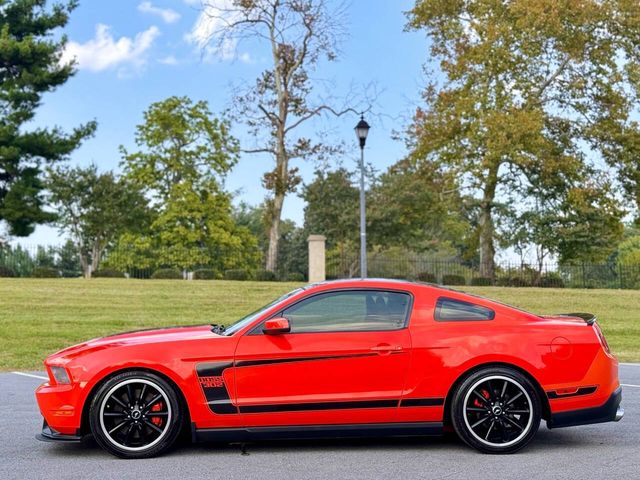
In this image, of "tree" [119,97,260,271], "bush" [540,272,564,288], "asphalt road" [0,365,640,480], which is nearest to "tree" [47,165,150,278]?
"tree" [119,97,260,271]

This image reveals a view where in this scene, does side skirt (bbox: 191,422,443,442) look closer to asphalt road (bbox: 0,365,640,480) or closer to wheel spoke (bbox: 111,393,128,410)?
asphalt road (bbox: 0,365,640,480)

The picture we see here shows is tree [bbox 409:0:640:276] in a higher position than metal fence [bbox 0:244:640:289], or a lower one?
higher

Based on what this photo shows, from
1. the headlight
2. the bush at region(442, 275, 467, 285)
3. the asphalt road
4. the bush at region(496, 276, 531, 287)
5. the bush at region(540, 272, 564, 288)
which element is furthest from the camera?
the bush at region(540, 272, 564, 288)

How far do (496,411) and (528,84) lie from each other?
37.9 meters

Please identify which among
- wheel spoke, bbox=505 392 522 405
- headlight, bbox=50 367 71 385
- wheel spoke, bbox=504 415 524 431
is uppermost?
headlight, bbox=50 367 71 385

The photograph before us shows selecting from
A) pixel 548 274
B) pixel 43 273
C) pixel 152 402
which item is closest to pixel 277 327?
pixel 152 402

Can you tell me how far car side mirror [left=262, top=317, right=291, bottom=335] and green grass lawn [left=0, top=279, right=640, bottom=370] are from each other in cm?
929

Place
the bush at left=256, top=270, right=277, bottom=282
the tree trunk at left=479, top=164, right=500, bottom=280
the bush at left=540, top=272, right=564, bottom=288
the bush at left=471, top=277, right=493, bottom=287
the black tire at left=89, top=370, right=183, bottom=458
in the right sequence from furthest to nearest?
the tree trunk at left=479, top=164, right=500, bottom=280, the bush at left=540, top=272, right=564, bottom=288, the bush at left=471, top=277, right=493, bottom=287, the bush at left=256, top=270, right=277, bottom=282, the black tire at left=89, top=370, right=183, bottom=458

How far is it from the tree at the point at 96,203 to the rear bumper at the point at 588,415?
49.0 m

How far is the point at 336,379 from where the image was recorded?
6.39m

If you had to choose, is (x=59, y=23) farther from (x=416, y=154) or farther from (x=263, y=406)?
(x=263, y=406)

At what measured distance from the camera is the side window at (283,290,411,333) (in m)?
6.55

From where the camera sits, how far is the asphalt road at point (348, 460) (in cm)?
582

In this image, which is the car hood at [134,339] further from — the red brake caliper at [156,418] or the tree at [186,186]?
the tree at [186,186]
